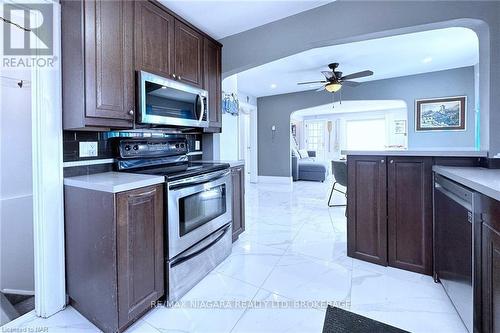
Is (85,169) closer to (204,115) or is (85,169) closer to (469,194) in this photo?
(204,115)

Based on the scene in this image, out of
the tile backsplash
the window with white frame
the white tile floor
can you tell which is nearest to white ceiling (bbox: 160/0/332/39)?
the tile backsplash

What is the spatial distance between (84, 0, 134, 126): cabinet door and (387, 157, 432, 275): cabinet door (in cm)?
219

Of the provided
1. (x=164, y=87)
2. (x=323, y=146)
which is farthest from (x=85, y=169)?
(x=323, y=146)

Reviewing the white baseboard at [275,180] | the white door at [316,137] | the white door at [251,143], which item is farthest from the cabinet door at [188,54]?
the white door at [316,137]

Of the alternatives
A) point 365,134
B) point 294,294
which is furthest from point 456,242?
point 365,134

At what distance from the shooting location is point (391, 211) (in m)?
2.16

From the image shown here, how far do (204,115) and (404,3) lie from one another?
1.94 meters

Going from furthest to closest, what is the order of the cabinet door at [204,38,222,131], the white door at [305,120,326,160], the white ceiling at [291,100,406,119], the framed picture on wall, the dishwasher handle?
the white door at [305,120,326,160], the framed picture on wall, the white ceiling at [291,100,406,119], the cabinet door at [204,38,222,131], the dishwasher handle

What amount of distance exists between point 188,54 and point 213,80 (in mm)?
422

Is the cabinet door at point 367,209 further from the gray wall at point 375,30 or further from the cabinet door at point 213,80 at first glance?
the cabinet door at point 213,80

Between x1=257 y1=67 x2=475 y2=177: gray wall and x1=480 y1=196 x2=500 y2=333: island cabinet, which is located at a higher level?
x1=257 y1=67 x2=475 y2=177: gray wall

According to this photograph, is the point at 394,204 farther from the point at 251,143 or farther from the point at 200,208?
the point at 251,143

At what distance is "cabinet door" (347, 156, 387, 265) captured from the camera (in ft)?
7.25

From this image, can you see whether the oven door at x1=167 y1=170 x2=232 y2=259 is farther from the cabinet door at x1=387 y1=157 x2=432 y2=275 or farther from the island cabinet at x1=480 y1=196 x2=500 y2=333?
the island cabinet at x1=480 y1=196 x2=500 y2=333
